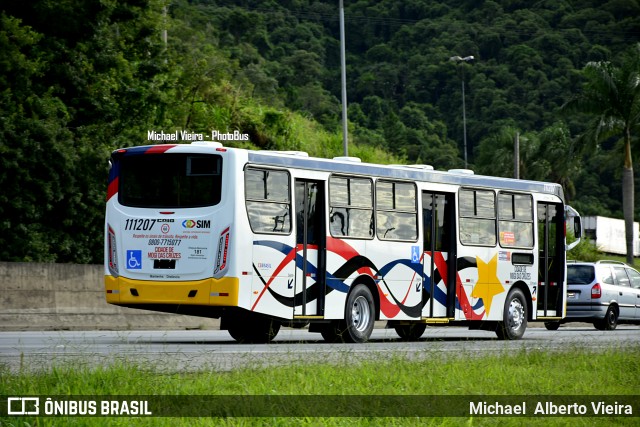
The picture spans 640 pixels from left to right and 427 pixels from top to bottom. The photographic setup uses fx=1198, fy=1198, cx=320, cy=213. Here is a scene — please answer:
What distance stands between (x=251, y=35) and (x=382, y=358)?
89096 mm

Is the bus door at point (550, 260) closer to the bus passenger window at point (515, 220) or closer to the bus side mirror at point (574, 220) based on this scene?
the bus side mirror at point (574, 220)

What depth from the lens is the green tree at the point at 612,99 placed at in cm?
5634

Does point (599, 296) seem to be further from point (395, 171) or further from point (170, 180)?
point (170, 180)

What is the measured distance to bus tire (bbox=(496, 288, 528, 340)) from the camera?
76.3ft

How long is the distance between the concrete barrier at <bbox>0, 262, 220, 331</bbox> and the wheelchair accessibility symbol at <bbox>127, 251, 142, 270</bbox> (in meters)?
5.69

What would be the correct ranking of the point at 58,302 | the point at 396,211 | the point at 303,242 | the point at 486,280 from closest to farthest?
1. the point at 303,242
2. the point at 396,211
3. the point at 486,280
4. the point at 58,302

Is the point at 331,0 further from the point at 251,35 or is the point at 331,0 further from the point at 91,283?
the point at 91,283

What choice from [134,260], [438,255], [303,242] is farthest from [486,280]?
[134,260]

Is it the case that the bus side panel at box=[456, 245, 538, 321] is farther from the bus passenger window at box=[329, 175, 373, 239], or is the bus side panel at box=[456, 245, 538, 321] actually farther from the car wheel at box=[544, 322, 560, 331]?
the car wheel at box=[544, 322, 560, 331]

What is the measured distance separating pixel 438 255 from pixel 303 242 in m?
3.76

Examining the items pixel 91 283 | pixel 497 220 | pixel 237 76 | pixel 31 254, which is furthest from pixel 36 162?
pixel 237 76

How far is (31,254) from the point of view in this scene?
32.9m

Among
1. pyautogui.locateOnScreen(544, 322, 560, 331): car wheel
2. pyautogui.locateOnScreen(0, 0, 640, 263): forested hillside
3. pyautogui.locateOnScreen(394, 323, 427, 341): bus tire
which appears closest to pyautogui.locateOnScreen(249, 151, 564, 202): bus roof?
pyautogui.locateOnScreen(394, 323, 427, 341): bus tire

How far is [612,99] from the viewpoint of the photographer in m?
57.2
